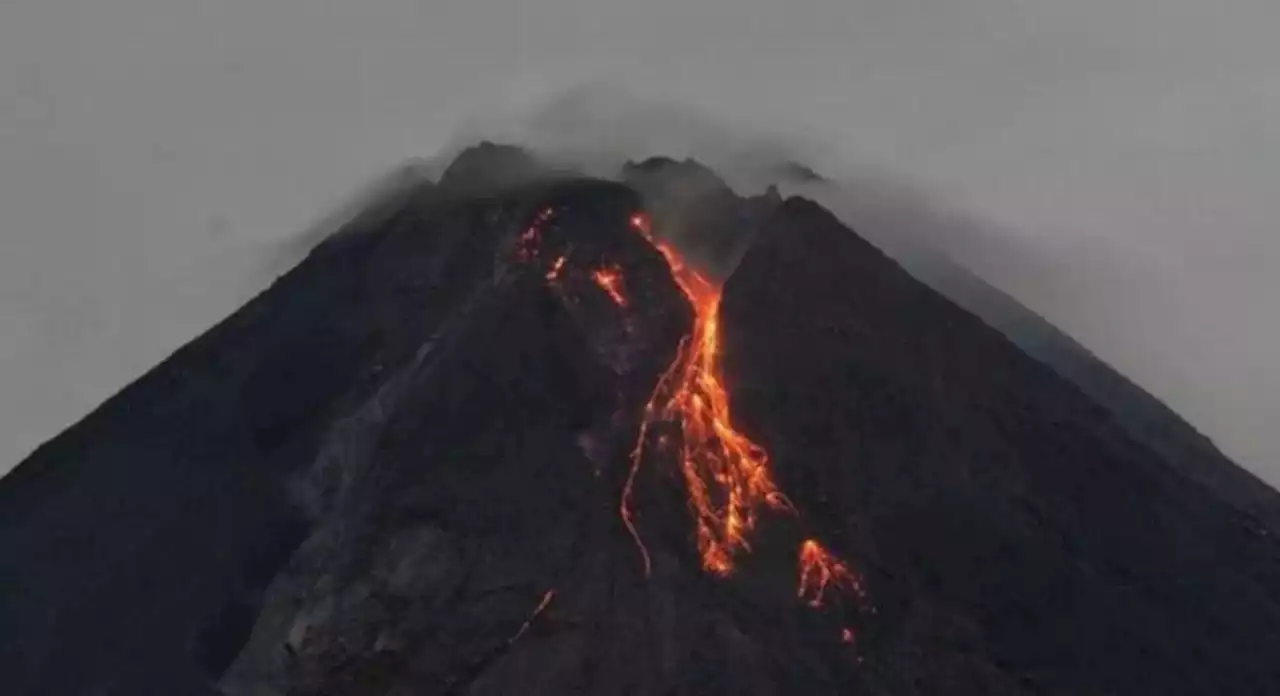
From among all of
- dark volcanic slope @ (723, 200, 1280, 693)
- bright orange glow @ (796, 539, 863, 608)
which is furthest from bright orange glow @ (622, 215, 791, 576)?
bright orange glow @ (796, 539, 863, 608)

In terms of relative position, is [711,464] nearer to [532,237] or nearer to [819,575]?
[819,575]

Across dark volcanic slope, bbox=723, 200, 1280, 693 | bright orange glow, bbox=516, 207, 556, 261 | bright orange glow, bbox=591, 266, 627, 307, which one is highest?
bright orange glow, bbox=516, 207, 556, 261

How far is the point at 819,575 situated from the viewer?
4019 cm

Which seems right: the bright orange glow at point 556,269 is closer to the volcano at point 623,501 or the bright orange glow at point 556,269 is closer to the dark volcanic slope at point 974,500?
the volcano at point 623,501

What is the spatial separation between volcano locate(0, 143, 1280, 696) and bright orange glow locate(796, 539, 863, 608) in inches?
4.2

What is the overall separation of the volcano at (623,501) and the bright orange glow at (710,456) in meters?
0.09

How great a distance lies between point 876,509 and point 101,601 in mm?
21018

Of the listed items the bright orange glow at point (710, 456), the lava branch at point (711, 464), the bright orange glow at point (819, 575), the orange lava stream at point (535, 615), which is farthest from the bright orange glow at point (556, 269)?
the bright orange glow at point (819, 575)

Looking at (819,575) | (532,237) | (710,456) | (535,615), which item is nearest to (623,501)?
(710,456)

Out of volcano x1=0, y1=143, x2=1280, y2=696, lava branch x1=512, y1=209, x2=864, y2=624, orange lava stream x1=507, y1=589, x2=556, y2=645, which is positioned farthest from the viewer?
Answer: lava branch x1=512, y1=209, x2=864, y2=624

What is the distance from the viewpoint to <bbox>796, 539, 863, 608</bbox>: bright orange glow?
39650mm

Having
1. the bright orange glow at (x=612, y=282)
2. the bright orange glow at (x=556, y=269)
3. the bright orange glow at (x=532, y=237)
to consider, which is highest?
the bright orange glow at (x=532, y=237)

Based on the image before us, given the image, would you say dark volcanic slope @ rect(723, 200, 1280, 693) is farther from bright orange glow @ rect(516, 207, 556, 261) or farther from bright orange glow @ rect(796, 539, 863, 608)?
bright orange glow @ rect(516, 207, 556, 261)

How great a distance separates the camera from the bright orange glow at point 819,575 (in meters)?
39.7
